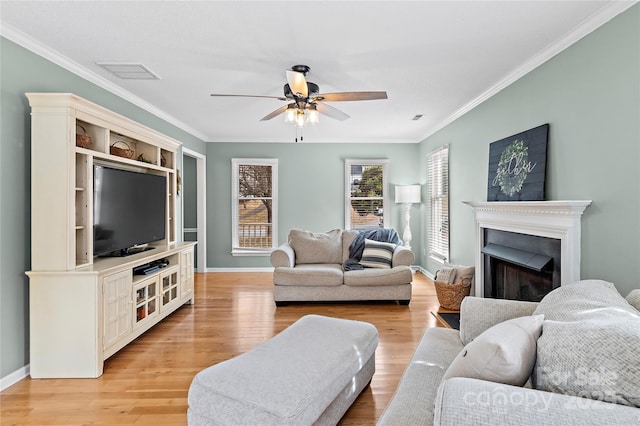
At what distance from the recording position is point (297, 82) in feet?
8.82

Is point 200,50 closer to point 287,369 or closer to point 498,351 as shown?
point 287,369

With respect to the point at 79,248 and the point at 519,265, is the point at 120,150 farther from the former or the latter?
the point at 519,265

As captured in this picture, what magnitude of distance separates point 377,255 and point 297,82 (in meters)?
2.75

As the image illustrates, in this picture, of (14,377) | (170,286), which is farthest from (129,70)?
(14,377)

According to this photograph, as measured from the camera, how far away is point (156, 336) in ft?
11.3

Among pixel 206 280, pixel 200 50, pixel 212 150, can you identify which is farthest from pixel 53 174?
pixel 212 150

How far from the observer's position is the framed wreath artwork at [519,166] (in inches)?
114

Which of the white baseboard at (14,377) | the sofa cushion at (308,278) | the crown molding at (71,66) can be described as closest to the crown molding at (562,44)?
the sofa cushion at (308,278)

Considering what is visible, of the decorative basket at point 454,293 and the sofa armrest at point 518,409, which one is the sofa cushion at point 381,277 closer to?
the decorative basket at point 454,293

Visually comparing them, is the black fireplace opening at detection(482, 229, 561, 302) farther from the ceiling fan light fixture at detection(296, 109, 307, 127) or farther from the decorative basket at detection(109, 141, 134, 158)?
the decorative basket at detection(109, 141, 134, 158)

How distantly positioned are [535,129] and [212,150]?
534cm

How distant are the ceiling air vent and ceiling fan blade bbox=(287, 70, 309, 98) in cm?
147

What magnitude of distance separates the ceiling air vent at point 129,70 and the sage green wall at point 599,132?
352 cm

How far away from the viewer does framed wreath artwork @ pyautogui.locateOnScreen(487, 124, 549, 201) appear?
2900mm
